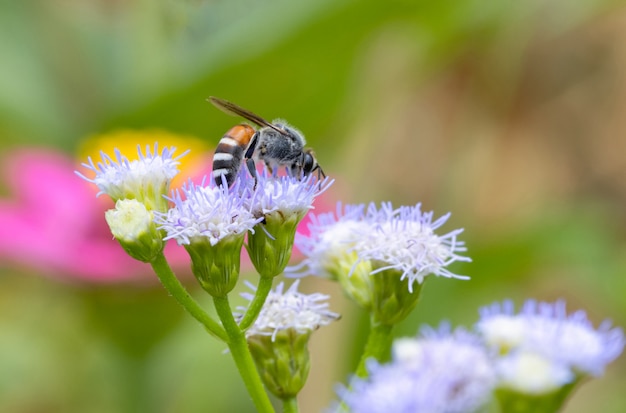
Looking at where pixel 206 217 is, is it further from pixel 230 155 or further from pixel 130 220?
pixel 230 155

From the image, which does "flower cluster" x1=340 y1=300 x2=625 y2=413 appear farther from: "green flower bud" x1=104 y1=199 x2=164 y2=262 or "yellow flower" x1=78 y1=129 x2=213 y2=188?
"yellow flower" x1=78 y1=129 x2=213 y2=188

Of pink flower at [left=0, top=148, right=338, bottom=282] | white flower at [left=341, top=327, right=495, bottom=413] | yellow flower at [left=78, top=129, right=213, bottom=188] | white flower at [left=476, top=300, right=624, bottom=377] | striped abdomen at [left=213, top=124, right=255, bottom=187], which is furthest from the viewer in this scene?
yellow flower at [left=78, top=129, right=213, bottom=188]

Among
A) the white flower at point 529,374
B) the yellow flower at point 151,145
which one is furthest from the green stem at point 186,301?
the yellow flower at point 151,145

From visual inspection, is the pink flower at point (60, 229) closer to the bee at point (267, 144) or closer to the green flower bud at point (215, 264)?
the bee at point (267, 144)

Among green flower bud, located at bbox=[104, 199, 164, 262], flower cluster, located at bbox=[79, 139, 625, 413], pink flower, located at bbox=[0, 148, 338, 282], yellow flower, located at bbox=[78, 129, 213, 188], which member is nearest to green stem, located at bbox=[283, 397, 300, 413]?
flower cluster, located at bbox=[79, 139, 625, 413]

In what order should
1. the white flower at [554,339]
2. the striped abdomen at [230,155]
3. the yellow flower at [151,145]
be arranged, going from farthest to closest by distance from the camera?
the yellow flower at [151,145] < the striped abdomen at [230,155] < the white flower at [554,339]

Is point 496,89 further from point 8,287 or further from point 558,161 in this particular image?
point 8,287

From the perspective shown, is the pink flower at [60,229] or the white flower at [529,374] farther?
the pink flower at [60,229]

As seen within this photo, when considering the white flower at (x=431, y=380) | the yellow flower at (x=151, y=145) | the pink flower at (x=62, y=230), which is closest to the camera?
the white flower at (x=431, y=380)
